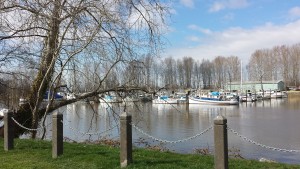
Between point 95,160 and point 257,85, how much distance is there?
123 metres

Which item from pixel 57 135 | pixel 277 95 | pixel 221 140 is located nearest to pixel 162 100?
pixel 57 135

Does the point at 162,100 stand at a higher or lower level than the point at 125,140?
higher

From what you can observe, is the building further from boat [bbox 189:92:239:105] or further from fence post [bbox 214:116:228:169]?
fence post [bbox 214:116:228:169]

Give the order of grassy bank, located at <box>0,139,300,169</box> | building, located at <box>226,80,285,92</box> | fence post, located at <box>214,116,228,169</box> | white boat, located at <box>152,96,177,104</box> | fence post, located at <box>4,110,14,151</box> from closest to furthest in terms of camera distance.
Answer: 1. fence post, located at <box>214,116,228,169</box>
2. grassy bank, located at <box>0,139,300,169</box>
3. fence post, located at <box>4,110,14,151</box>
4. white boat, located at <box>152,96,177,104</box>
5. building, located at <box>226,80,285,92</box>

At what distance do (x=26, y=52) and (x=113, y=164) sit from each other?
7421 mm

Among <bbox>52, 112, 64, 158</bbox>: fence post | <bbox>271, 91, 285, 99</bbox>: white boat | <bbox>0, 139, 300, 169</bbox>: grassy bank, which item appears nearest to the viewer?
<bbox>0, 139, 300, 169</bbox>: grassy bank

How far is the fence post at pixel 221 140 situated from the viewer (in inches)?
285

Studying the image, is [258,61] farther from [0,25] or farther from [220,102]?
[0,25]

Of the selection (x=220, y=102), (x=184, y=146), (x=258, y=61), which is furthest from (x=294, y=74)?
(x=184, y=146)

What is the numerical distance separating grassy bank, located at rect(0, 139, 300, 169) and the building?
115127 millimetres

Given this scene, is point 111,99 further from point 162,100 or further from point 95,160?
point 162,100

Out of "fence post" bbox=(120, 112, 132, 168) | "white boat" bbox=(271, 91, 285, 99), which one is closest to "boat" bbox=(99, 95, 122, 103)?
"fence post" bbox=(120, 112, 132, 168)

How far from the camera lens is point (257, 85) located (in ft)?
419

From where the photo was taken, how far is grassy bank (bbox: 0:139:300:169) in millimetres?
8781
